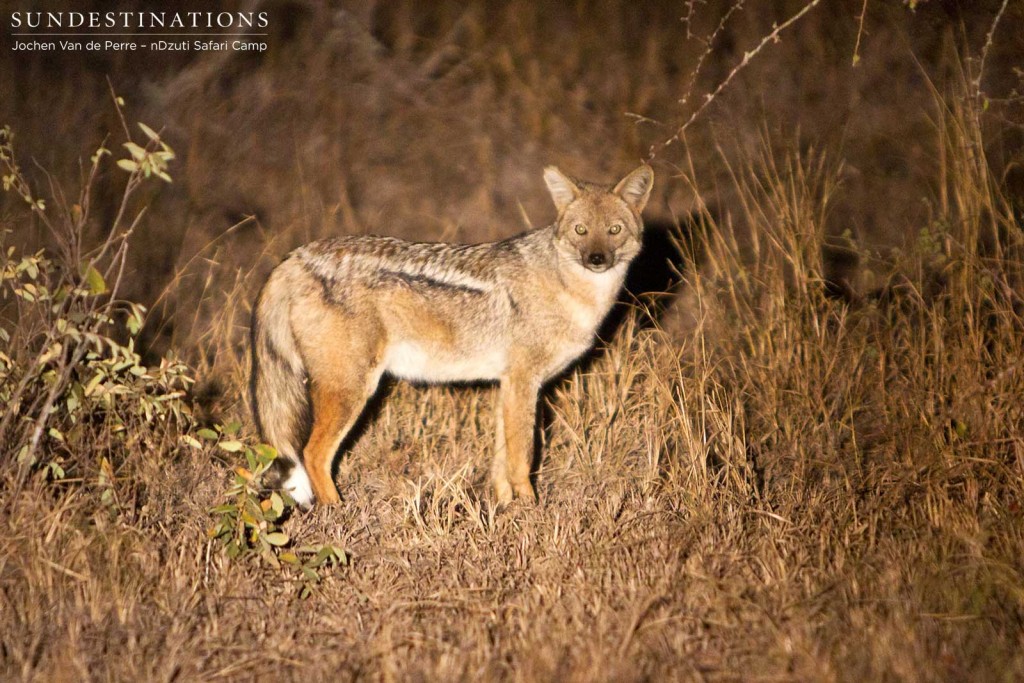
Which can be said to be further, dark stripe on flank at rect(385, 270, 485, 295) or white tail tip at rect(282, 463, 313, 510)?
dark stripe on flank at rect(385, 270, 485, 295)

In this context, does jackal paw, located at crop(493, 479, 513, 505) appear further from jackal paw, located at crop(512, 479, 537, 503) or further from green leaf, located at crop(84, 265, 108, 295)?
green leaf, located at crop(84, 265, 108, 295)

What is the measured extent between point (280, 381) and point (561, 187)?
183 cm

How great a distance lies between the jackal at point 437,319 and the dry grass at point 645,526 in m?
0.39

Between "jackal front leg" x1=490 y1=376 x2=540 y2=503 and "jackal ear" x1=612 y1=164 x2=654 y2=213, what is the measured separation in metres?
1.14

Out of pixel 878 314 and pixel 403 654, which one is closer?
pixel 403 654

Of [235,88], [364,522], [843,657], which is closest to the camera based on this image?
[843,657]

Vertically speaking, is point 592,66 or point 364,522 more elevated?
point 592,66

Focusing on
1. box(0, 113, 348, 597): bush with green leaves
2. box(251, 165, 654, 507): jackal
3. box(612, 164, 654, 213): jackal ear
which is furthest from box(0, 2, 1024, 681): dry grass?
box(612, 164, 654, 213): jackal ear

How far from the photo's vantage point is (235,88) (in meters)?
9.80

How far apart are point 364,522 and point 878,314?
350 centimetres

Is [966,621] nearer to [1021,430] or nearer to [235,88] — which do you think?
[1021,430]

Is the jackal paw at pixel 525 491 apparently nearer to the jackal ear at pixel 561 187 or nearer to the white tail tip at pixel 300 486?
the white tail tip at pixel 300 486

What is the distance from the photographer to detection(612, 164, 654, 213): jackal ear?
5.30m

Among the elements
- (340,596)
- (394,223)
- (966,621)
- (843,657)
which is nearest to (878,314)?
(966,621)
